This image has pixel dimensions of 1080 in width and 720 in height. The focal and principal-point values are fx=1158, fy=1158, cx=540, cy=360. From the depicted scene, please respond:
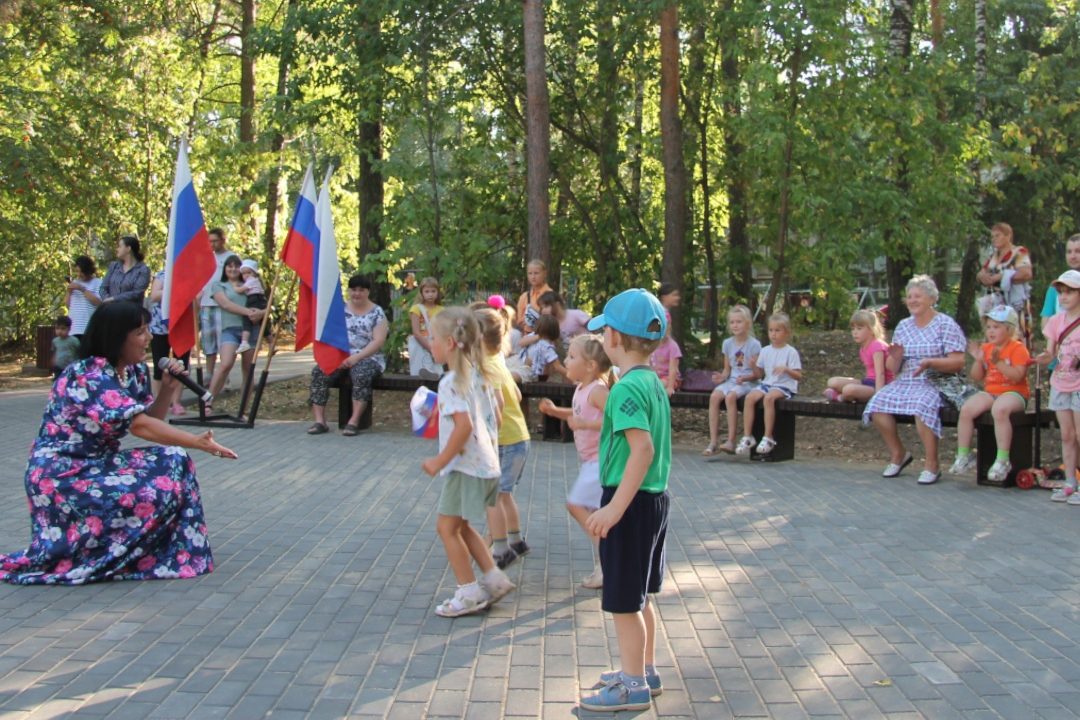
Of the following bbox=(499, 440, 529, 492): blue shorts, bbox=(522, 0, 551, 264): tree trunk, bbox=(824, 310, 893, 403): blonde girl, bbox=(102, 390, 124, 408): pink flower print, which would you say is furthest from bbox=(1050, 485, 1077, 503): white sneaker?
bbox=(102, 390, 124, 408): pink flower print

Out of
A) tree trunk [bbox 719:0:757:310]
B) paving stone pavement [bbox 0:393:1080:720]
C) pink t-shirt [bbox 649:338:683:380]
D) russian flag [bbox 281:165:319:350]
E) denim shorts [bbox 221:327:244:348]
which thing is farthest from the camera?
tree trunk [bbox 719:0:757:310]

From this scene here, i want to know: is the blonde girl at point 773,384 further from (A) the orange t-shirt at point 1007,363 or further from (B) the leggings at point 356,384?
(B) the leggings at point 356,384

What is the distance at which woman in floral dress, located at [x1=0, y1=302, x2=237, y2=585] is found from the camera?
633 centimetres

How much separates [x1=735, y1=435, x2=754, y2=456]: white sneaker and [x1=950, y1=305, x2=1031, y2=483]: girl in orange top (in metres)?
2.00

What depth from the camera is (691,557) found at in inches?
284

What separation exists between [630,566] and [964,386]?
6.73 m

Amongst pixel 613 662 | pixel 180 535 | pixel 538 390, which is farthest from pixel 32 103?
pixel 613 662

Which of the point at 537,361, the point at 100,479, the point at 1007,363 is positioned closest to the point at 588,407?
the point at 100,479

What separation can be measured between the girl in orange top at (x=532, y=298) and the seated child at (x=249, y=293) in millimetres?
3278

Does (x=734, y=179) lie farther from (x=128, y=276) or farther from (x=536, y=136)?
(x=128, y=276)

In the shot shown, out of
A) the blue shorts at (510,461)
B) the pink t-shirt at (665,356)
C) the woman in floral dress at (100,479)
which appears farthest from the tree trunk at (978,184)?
the woman in floral dress at (100,479)

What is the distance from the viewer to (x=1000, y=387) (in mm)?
9719

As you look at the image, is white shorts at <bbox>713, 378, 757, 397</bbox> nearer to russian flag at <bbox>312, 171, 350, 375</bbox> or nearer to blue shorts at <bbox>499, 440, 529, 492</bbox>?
russian flag at <bbox>312, 171, 350, 375</bbox>

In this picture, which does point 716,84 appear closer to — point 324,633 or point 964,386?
point 964,386
